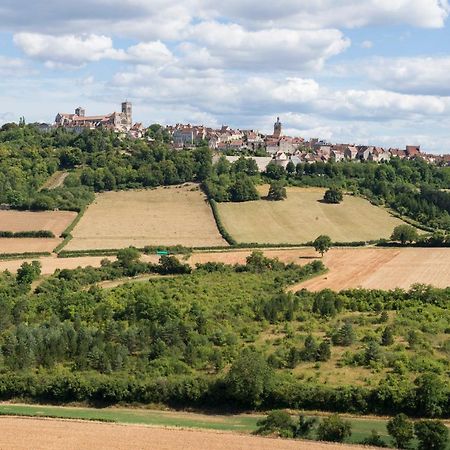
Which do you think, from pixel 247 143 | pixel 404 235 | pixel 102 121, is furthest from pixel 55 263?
pixel 102 121

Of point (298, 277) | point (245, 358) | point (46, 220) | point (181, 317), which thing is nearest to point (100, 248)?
point (46, 220)

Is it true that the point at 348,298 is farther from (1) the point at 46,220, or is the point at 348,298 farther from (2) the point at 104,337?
(1) the point at 46,220

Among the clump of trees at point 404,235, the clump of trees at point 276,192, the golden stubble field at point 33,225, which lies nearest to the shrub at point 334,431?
the golden stubble field at point 33,225

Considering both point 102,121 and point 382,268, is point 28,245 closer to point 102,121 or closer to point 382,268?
point 382,268

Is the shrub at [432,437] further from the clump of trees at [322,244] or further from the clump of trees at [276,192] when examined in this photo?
the clump of trees at [276,192]

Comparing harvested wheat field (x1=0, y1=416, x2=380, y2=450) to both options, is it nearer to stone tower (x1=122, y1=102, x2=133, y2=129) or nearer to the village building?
the village building
